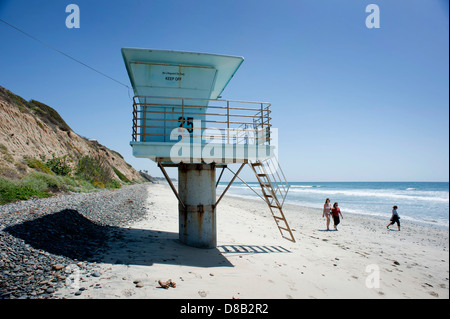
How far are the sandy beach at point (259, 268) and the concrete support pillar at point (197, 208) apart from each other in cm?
46

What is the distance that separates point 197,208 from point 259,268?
305 centimetres

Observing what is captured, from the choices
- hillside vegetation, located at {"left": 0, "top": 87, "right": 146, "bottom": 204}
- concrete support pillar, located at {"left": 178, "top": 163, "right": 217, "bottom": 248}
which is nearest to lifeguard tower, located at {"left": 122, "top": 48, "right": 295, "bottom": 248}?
concrete support pillar, located at {"left": 178, "top": 163, "right": 217, "bottom": 248}

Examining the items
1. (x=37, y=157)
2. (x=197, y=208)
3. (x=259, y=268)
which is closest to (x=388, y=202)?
(x=259, y=268)

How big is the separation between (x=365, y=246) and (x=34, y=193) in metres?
18.7

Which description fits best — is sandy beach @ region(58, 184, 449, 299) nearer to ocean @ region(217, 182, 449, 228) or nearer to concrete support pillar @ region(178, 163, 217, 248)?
concrete support pillar @ region(178, 163, 217, 248)

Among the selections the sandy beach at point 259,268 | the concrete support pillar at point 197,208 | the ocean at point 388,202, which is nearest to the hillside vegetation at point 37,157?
the sandy beach at point 259,268

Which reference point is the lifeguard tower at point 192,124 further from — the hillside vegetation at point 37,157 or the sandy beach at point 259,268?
the hillside vegetation at point 37,157

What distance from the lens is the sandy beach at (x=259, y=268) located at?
553 cm

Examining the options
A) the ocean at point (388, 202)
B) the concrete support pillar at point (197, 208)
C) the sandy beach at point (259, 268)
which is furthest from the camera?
the ocean at point (388, 202)

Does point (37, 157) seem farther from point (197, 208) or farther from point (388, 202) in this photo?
point (388, 202)

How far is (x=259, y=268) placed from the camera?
739 centimetres

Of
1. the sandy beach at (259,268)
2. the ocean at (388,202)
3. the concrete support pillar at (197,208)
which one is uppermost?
the concrete support pillar at (197,208)

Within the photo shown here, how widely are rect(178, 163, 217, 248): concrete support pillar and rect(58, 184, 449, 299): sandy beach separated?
46 centimetres
